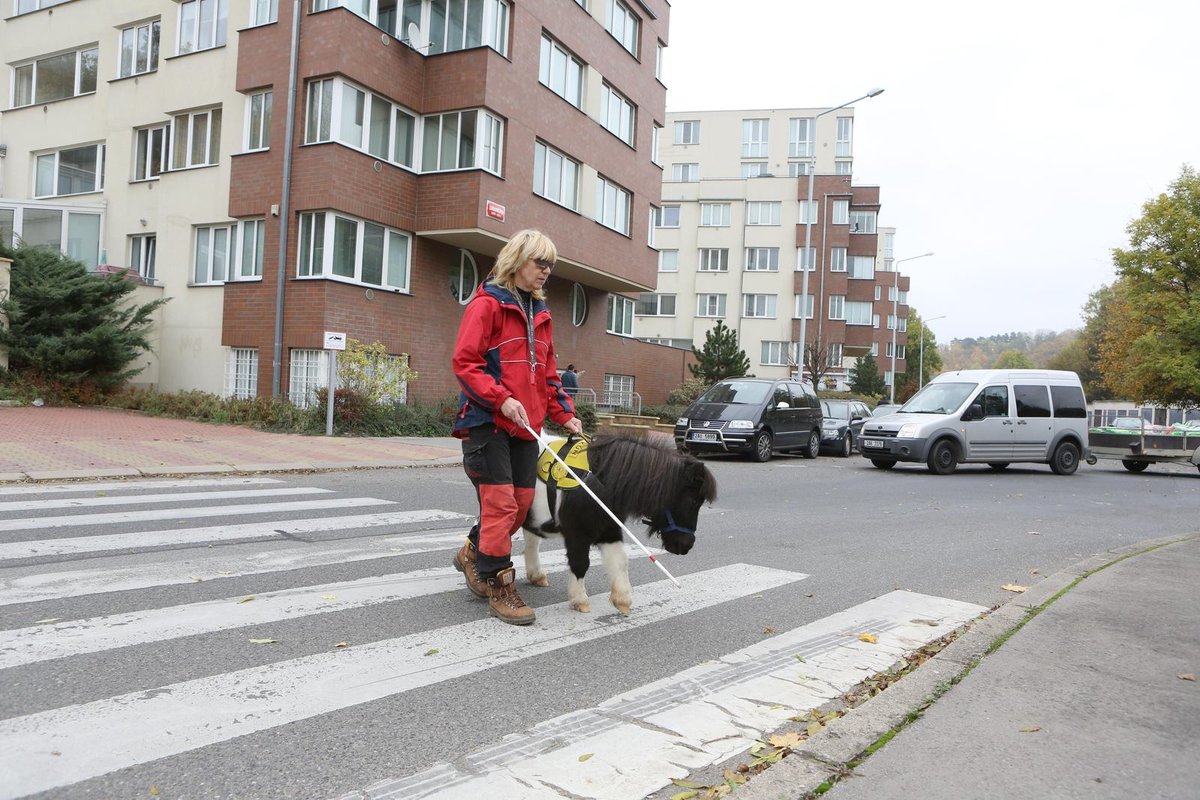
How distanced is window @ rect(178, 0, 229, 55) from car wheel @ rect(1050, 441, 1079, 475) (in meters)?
21.5

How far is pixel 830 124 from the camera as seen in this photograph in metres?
63.1

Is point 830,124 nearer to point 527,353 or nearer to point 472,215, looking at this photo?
point 472,215

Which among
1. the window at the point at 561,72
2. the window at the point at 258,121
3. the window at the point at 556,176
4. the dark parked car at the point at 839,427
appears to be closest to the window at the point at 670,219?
the window at the point at 561,72

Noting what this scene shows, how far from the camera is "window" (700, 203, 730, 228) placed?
2122 inches

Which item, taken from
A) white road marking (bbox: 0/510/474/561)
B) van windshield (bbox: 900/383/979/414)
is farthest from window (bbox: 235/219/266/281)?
van windshield (bbox: 900/383/979/414)

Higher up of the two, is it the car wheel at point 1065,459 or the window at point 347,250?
the window at point 347,250

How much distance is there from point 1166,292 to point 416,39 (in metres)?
33.7

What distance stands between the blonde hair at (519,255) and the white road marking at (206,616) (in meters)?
2.01

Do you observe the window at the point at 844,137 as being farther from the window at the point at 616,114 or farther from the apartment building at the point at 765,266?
the window at the point at 616,114

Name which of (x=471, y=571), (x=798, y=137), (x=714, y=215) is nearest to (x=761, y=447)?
(x=471, y=571)

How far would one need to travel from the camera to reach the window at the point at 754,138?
63931 millimetres

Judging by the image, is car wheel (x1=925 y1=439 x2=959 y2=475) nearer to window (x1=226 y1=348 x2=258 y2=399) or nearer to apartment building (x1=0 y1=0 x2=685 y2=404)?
apartment building (x1=0 y1=0 x2=685 y2=404)

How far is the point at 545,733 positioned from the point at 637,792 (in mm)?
557

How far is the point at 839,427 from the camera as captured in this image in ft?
73.2
